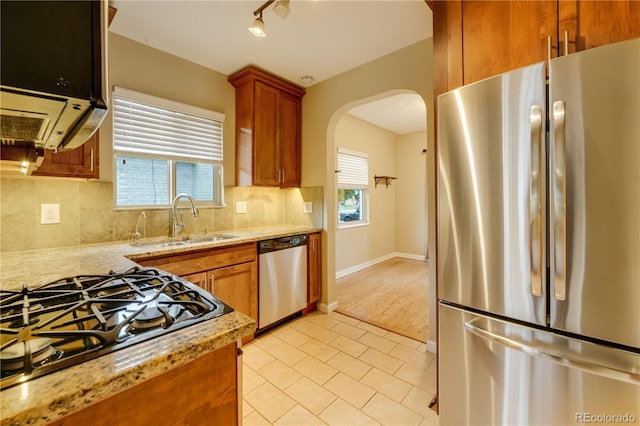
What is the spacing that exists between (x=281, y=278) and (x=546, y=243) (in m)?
2.09

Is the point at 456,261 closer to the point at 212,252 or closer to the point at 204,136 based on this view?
the point at 212,252

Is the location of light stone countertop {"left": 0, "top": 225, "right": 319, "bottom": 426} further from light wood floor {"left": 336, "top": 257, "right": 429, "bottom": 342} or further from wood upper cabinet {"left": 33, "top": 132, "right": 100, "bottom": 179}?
light wood floor {"left": 336, "top": 257, "right": 429, "bottom": 342}

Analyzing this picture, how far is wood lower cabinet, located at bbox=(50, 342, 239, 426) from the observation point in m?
0.54

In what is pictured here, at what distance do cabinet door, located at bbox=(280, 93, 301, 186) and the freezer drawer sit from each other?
2211mm

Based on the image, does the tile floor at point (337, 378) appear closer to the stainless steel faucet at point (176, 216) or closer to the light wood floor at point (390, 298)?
the light wood floor at point (390, 298)

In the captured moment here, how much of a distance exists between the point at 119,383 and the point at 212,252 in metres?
1.65

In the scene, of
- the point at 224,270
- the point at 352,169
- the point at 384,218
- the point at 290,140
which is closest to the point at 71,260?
the point at 224,270

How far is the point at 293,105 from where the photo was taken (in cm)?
316

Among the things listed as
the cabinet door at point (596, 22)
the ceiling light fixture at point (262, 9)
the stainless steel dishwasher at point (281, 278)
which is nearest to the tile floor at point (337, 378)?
the stainless steel dishwasher at point (281, 278)

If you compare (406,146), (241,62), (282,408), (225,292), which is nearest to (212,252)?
(225,292)

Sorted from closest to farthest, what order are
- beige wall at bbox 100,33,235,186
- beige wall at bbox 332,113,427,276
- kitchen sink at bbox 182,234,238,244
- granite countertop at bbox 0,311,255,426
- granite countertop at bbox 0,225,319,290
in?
granite countertop at bbox 0,311,255,426
granite countertop at bbox 0,225,319,290
beige wall at bbox 100,33,235,186
kitchen sink at bbox 182,234,238,244
beige wall at bbox 332,113,427,276

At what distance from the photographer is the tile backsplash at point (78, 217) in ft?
5.68

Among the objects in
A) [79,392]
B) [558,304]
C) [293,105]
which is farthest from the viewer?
[293,105]

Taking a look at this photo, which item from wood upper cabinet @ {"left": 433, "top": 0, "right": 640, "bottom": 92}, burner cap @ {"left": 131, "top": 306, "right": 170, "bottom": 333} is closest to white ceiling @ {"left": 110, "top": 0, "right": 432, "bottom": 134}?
wood upper cabinet @ {"left": 433, "top": 0, "right": 640, "bottom": 92}
